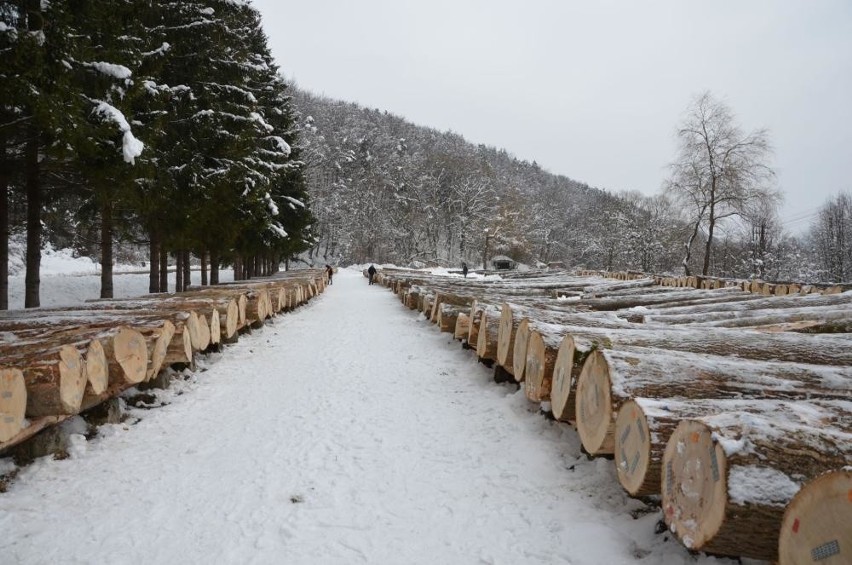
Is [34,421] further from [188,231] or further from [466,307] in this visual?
[188,231]

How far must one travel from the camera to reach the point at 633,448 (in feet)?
10.0

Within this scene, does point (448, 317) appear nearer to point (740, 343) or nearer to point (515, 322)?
point (515, 322)

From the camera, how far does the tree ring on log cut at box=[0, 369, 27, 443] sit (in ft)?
11.0

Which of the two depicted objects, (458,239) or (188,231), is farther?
(458,239)

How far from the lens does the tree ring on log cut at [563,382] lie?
4.26 metres

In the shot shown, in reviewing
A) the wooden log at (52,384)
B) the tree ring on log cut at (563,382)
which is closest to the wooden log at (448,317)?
the tree ring on log cut at (563,382)

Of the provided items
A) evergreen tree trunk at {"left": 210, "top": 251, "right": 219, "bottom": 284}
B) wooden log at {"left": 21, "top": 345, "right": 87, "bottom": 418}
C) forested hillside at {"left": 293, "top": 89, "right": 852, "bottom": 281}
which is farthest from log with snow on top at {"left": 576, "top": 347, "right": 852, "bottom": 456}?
forested hillside at {"left": 293, "top": 89, "right": 852, "bottom": 281}

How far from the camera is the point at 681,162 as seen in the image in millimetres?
29453

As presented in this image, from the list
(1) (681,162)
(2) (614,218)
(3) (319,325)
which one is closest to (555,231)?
(2) (614,218)

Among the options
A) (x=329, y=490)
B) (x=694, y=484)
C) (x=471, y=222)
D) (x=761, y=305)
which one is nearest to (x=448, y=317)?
(x=761, y=305)

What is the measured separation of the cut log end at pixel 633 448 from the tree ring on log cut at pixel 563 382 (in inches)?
35.3

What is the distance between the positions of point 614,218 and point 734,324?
58536 millimetres

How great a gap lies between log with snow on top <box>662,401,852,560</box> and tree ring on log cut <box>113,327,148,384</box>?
500 centimetres

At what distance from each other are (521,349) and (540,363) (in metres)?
Result: 0.75
